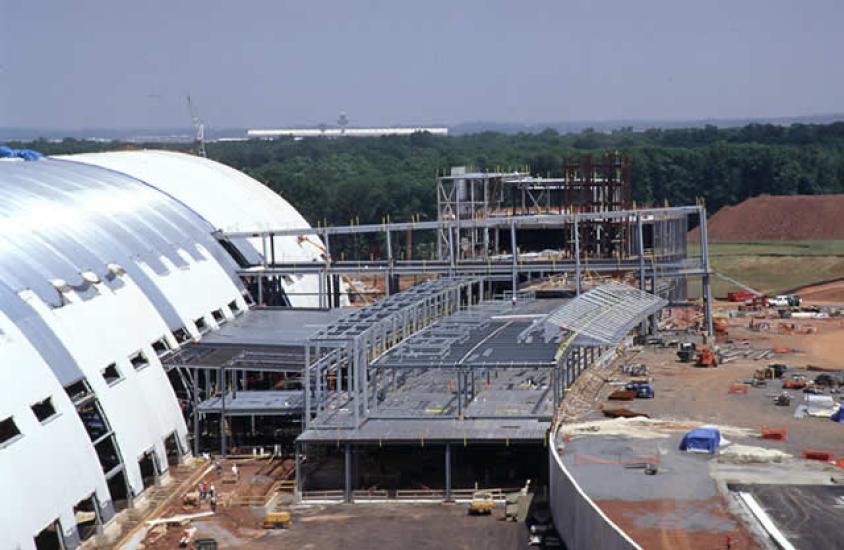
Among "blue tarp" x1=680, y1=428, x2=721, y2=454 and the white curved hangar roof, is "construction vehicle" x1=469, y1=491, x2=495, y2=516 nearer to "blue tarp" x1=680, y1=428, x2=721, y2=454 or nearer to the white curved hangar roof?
"blue tarp" x1=680, y1=428, x2=721, y2=454

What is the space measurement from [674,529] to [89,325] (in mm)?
20561

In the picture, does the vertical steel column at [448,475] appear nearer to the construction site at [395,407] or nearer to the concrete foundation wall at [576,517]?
the construction site at [395,407]

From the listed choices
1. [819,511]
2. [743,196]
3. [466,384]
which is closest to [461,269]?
[466,384]

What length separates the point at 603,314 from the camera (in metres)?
55.6

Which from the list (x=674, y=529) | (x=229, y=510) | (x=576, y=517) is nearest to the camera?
(x=674, y=529)

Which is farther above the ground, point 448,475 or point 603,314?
point 603,314

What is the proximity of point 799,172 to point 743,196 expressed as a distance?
6.13 m

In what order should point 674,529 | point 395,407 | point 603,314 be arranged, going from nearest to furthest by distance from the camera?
1. point 674,529
2. point 395,407
3. point 603,314

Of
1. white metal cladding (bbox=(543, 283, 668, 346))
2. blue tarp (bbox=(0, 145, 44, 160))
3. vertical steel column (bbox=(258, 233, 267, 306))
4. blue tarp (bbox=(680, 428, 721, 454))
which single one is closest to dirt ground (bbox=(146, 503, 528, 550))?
blue tarp (bbox=(680, 428, 721, 454))

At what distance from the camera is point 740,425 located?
147 feet

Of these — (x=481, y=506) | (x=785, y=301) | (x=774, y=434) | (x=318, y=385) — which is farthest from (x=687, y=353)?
(x=785, y=301)

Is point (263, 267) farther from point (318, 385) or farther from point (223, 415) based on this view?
point (318, 385)

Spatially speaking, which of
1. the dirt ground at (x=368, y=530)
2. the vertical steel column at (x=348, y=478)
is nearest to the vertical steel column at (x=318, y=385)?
the vertical steel column at (x=348, y=478)

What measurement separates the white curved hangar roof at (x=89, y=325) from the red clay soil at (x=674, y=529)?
1443 cm
